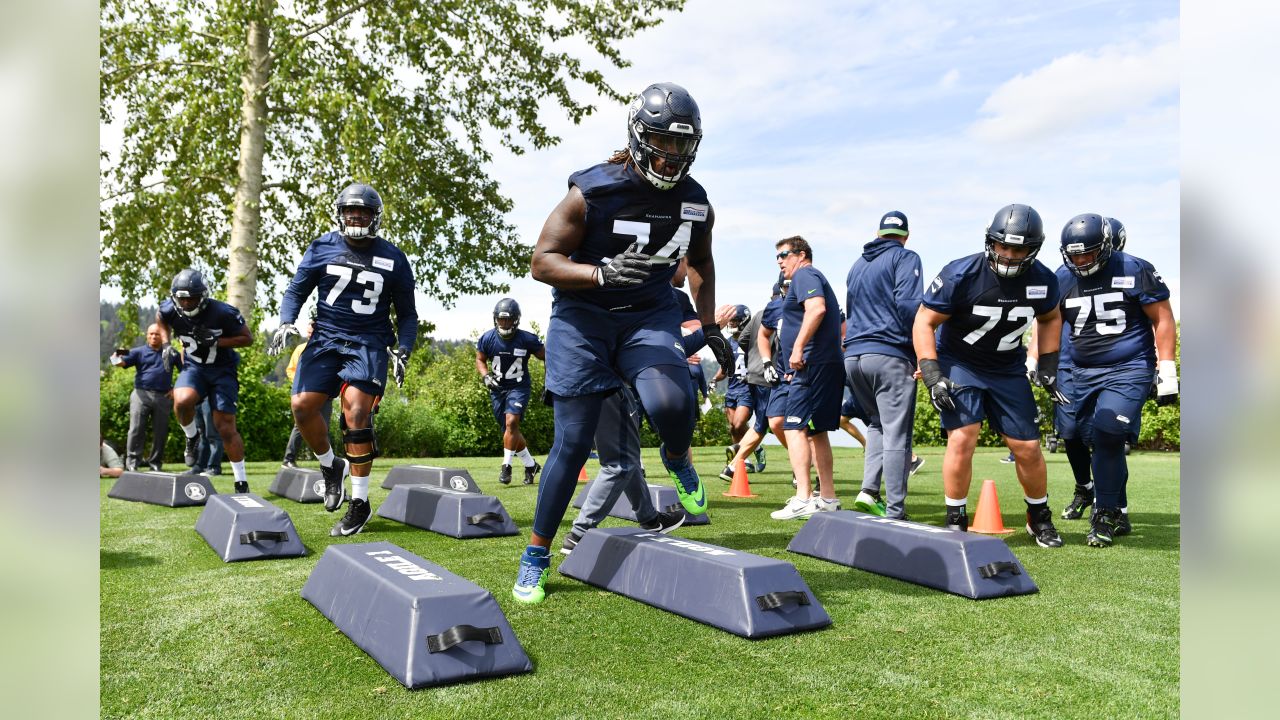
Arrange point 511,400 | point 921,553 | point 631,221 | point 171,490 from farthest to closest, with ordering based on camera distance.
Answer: point 511,400
point 171,490
point 921,553
point 631,221

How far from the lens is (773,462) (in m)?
15.9

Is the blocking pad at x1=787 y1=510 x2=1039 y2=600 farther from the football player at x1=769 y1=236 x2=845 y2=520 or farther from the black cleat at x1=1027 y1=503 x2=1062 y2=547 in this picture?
the football player at x1=769 y1=236 x2=845 y2=520

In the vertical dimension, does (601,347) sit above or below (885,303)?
below

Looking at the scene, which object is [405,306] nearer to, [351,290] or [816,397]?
[351,290]

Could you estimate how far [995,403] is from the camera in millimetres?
6016

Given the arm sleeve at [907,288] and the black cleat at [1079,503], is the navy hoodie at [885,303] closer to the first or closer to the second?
the arm sleeve at [907,288]

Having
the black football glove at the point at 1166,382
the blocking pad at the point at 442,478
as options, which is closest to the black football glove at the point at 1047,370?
the black football glove at the point at 1166,382

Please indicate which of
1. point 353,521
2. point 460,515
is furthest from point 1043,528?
point 353,521

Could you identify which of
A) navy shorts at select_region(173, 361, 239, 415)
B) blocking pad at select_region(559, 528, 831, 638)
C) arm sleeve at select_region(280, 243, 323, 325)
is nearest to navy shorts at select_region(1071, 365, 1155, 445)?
blocking pad at select_region(559, 528, 831, 638)

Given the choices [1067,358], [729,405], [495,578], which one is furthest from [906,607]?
[729,405]

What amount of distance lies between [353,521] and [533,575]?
2.46 meters

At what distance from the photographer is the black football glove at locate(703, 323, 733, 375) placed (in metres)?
4.86

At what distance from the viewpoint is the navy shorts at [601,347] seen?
14.6 ft

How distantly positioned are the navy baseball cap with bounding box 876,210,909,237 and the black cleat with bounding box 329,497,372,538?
4.60 meters
